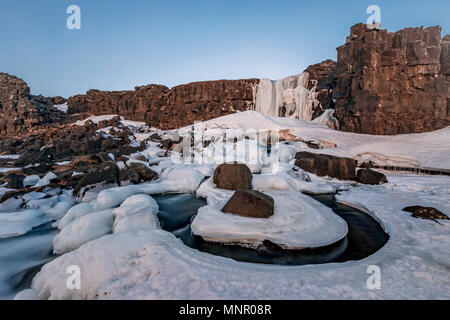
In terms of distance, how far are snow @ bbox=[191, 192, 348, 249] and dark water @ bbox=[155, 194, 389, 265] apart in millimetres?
121

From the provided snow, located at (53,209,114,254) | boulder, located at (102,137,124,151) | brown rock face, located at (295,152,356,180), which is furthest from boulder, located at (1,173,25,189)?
brown rock face, located at (295,152,356,180)

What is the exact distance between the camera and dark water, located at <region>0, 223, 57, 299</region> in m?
2.85

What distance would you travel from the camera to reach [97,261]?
263 cm

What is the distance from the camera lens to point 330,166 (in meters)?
8.73

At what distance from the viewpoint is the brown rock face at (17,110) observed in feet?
92.2

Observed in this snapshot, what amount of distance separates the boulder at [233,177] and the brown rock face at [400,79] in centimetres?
1267

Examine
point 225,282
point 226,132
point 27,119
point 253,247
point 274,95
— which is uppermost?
point 274,95

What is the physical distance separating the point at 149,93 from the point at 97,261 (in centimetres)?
3323

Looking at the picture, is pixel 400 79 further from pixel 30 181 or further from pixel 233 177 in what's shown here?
pixel 30 181

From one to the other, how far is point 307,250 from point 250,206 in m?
1.36

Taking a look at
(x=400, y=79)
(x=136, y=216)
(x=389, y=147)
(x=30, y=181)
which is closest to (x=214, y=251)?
(x=136, y=216)

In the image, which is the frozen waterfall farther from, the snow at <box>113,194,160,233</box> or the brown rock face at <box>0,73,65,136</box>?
the brown rock face at <box>0,73,65,136</box>

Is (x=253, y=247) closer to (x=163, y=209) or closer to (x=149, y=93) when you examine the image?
(x=163, y=209)

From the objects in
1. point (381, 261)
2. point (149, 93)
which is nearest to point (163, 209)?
point (381, 261)
